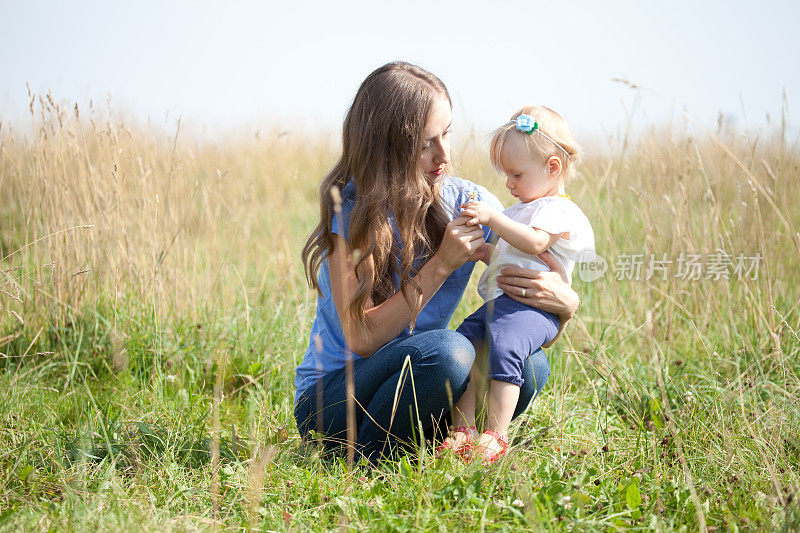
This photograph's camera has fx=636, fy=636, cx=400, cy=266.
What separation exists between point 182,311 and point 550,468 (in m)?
1.79

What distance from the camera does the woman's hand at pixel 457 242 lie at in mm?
1774

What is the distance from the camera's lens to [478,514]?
1.52 metres

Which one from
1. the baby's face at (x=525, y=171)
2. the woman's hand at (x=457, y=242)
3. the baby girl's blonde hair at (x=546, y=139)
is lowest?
the woman's hand at (x=457, y=242)

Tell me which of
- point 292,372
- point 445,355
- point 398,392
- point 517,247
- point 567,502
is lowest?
point 292,372

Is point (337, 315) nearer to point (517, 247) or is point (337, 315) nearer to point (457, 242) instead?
point (457, 242)

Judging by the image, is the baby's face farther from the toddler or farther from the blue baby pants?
the blue baby pants

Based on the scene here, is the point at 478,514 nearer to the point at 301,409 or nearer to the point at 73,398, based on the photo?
the point at 301,409

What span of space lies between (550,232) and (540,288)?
17 cm

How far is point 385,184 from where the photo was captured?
185cm

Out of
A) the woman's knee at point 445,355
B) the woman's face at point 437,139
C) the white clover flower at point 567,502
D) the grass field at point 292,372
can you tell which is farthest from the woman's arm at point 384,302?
the white clover flower at point 567,502

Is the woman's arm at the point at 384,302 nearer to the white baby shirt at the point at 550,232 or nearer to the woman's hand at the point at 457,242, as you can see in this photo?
the woman's hand at the point at 457,242

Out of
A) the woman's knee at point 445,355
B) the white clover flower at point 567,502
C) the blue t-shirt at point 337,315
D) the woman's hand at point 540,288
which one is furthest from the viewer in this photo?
the blue t-shirt at point 337,315

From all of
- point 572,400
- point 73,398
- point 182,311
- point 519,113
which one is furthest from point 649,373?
point 73,398

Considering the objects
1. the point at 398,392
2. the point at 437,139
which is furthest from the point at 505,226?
the point at 398,392
